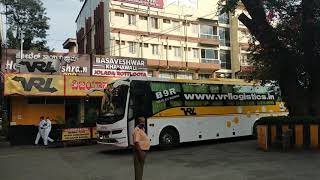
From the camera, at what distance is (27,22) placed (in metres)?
53.4

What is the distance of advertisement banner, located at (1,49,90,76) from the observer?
96.9ft

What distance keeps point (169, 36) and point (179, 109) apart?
34.7m

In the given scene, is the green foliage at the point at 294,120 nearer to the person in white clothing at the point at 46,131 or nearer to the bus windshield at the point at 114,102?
the bus windshield at the point at 114,102

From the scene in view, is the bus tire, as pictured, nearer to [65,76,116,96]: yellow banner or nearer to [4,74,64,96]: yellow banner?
[65,76,116,96]: yellow banner

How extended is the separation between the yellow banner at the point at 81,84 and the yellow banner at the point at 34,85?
429 millimetres

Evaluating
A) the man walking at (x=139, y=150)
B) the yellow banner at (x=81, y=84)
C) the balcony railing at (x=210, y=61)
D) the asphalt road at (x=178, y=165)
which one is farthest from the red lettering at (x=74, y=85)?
the balcony railing at (x=210, y=61)

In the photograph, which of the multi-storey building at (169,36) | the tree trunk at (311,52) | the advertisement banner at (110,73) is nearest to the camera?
the tree trunk at (311,52)

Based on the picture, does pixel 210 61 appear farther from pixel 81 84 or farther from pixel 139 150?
pixel 139 150

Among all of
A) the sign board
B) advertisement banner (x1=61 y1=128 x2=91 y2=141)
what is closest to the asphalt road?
advertisement banner (x1=61 y1=128 x2=91 y2=141)

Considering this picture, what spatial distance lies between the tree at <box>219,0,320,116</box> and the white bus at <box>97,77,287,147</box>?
2667mm

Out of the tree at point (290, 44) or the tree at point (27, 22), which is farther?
the tree at point (27, 22)

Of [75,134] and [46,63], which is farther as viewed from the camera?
[46,63]

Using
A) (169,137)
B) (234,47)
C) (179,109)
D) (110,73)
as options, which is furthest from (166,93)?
(234,47)

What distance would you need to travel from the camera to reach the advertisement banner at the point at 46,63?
1163 inches
